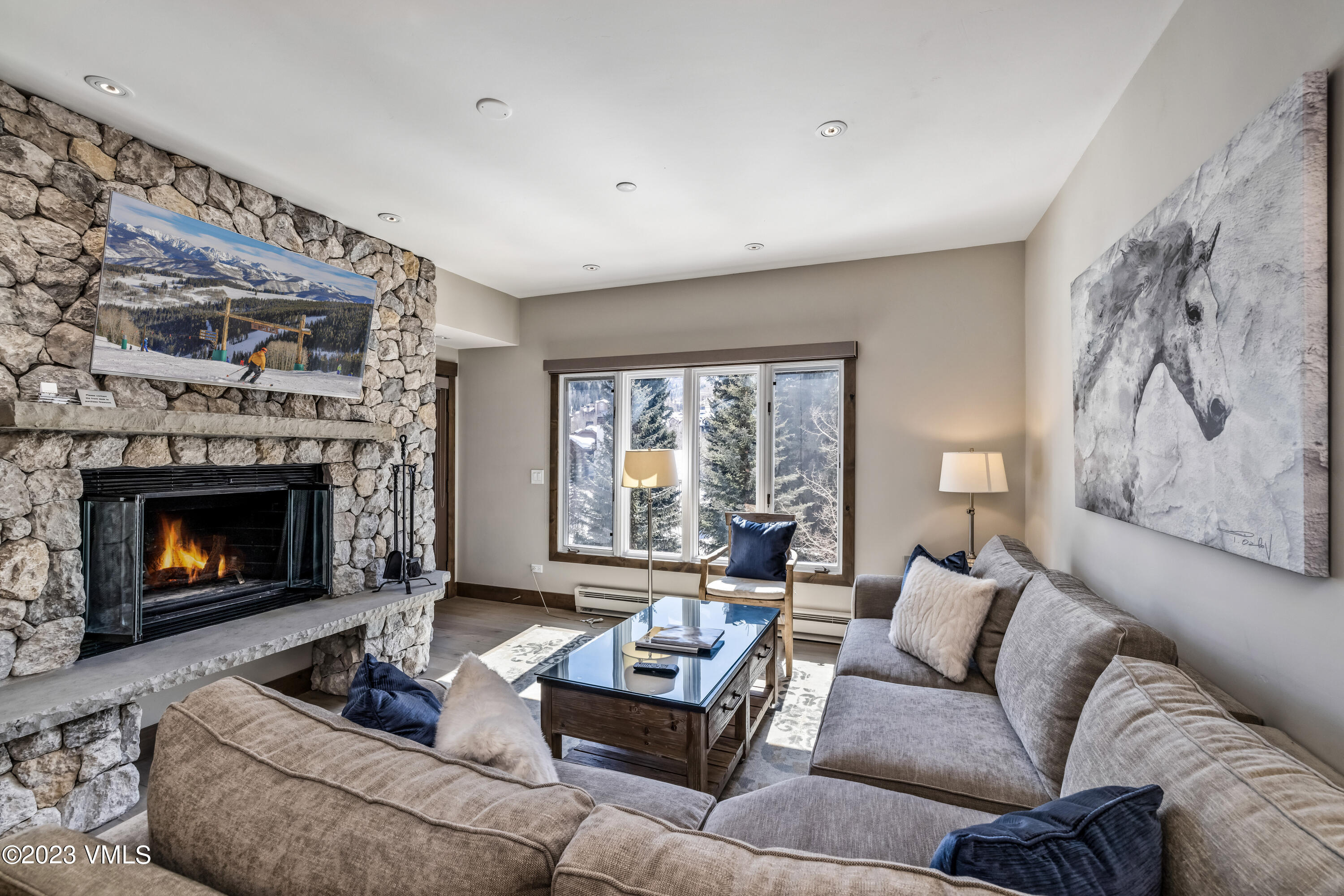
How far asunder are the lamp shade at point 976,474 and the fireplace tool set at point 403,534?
10.1 feet

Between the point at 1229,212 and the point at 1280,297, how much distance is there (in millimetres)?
306

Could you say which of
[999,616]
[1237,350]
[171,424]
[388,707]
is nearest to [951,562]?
[999,616]

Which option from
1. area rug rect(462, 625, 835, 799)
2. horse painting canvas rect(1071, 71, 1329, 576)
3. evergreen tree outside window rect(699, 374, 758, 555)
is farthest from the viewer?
evergreen tree outside window rect(699, 374, 758, 555)

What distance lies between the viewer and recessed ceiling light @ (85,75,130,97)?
2074 mm

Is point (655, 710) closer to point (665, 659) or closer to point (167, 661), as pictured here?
point (665, 659)

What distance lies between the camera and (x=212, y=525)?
311 centimetres

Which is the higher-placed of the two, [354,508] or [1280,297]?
[1280,297]

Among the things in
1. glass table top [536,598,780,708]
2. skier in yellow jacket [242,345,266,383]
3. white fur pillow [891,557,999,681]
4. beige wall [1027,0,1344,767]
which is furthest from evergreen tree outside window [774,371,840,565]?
skier in yellow jacket [242,345,266,383]

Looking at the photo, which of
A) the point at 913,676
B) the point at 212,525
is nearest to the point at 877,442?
the point at 913,676

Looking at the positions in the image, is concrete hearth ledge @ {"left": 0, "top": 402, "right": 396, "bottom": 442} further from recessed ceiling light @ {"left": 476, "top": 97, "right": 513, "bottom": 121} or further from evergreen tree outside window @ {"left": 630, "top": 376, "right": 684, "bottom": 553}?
evergreen tree outside window @ {"left": 630, "top": 376, "right": 684, "bottom": 553}

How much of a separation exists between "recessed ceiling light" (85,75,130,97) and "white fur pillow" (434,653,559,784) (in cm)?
239

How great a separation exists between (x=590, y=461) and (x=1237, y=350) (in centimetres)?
413

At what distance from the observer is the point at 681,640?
2.59 m

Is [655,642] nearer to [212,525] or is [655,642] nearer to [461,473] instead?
[212,525]
